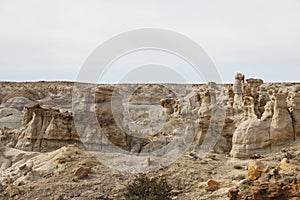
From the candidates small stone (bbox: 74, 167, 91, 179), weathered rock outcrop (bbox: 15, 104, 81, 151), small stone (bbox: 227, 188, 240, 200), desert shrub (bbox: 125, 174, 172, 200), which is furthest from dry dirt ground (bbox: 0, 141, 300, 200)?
weathered rock outcrop (bbox: 15, 104, 81, 151)

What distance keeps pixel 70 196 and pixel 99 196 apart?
37.8 inches

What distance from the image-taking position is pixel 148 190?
14117mm

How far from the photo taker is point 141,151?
23312 mm

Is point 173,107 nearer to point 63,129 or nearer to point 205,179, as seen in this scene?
point 63,129

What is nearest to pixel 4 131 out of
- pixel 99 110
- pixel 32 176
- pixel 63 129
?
pixel 63 129

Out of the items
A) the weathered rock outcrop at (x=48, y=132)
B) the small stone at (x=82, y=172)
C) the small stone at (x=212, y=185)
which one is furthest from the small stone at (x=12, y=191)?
the weathered rock outcrop at (x=48, y=132)

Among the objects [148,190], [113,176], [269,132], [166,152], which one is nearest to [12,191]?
[113,176]

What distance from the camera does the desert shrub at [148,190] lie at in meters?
13.9

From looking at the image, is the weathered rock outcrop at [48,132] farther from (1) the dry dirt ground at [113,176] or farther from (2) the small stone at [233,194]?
(2) the small stone at [233,194]

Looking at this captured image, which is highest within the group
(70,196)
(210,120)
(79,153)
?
(210,120)

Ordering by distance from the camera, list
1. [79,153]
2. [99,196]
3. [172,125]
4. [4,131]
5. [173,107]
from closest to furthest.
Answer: [99,196] < [79,153] < [4,131] < [172,125] < [173,107]

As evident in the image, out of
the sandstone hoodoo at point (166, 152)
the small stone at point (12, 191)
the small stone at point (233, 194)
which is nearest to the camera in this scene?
the small stone at point (233, 194)

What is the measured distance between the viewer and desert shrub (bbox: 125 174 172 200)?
13.9 meters

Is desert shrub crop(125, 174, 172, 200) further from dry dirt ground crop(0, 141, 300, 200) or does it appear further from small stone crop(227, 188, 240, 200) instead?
small stone crop(227, 188, 240, 200)
